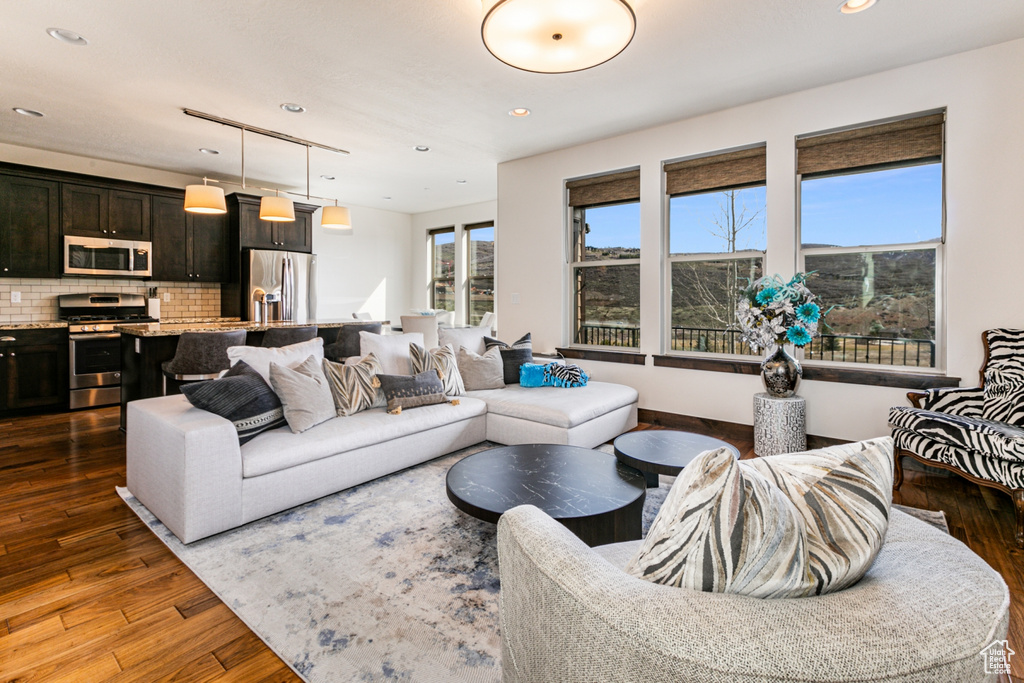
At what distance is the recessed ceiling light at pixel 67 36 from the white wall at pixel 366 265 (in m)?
3.99

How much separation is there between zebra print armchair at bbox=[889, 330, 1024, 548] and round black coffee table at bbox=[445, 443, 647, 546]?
1740 millimetres

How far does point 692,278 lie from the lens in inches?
183

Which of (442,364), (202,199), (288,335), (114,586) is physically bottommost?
(114,586)

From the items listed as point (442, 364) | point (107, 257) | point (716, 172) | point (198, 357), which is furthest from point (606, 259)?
point (107, 257)

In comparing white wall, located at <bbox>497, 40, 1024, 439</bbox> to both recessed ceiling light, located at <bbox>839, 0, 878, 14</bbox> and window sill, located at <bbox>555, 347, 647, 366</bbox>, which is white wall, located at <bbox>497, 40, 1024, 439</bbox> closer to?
window sill, located at <bbox>555, 347, 647, 366</bbox>

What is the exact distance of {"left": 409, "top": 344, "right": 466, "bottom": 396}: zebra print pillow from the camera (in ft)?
12.4

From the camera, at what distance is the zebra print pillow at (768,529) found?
76 centimetres

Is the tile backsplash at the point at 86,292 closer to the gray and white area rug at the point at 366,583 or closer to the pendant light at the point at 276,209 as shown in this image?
the pendant light at the point at 276,209

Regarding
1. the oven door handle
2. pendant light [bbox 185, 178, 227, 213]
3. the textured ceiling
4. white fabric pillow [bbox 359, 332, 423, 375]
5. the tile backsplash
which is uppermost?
the textured ceiling

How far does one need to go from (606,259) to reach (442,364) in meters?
2.24

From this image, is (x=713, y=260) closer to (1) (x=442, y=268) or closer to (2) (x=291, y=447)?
(2) (x=291, y=447)

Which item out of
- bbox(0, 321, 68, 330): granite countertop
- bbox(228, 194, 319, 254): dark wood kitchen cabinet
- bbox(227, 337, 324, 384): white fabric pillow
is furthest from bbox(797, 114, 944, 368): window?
bbox(0, 321, 68, 330): granite countertop

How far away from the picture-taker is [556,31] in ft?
6.95

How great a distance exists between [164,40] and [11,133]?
3.18 meters
